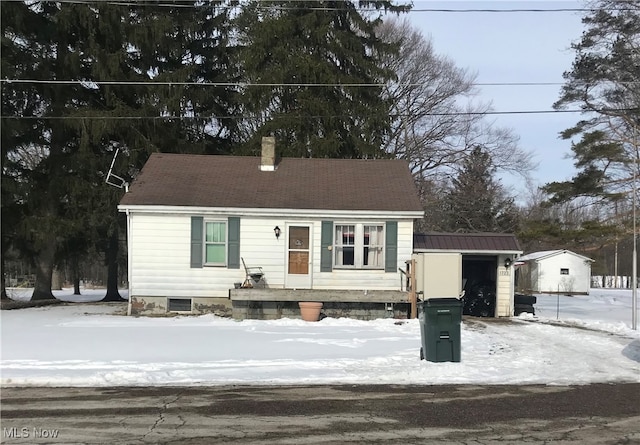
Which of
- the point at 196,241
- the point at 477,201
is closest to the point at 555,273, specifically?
the point at 477,201

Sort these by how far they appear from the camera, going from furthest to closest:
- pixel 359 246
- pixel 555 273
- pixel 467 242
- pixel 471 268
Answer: pixel 555 273 → pixel 471 268 → pixel 467 242 → pixel 359 246

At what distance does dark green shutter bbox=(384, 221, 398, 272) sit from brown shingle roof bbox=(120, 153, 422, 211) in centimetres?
58

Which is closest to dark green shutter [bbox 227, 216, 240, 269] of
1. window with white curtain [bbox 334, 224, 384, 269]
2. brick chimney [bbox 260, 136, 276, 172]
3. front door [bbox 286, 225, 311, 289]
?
front door [bbox 286, 225, 311, 289]

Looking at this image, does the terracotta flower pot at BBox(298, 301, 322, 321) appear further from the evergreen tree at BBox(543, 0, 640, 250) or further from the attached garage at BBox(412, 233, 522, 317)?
the evergreen tree at BBox(543, 0, 640, 250)

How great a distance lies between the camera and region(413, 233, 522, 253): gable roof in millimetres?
20234

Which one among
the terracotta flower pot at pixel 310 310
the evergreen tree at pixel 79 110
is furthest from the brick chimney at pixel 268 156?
the terracotta flower pot at pixel 310 310

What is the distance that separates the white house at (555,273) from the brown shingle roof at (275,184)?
2643 cm

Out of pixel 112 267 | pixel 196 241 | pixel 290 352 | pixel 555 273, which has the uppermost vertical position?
pixel 196 241

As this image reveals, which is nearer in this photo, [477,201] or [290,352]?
[290,352]

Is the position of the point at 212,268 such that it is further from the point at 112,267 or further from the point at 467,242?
the point at 112,267

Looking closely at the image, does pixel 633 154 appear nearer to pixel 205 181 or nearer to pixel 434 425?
pixel 205 181

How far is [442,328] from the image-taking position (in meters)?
11.1

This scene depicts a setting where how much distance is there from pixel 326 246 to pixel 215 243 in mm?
3431

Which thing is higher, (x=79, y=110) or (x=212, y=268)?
(x=79, y=110)
